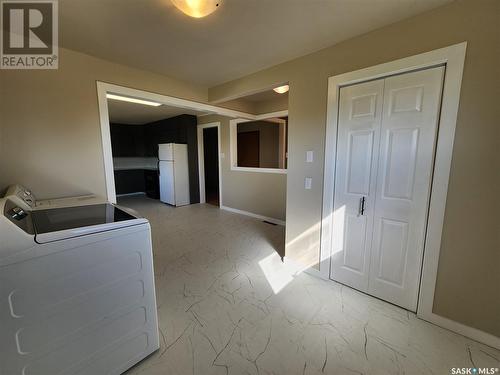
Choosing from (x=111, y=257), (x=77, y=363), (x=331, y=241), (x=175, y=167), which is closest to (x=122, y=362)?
(x=77, y=363)

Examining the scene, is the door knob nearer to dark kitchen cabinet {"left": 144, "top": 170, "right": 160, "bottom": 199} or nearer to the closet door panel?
the closet door panel

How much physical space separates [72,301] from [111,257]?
0.26 m

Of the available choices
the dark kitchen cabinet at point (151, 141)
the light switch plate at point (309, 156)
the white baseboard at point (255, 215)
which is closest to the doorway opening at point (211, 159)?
the dark kitchen cabinet at point (151, 141)

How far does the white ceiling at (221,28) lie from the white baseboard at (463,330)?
236 centimetres

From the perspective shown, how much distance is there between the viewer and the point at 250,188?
4.81 metres

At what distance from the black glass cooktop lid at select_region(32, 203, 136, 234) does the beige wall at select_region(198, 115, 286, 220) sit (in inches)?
123

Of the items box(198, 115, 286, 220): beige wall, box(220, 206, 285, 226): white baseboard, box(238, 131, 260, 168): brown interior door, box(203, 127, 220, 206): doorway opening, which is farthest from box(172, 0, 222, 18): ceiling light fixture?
box(203, 127, 220, 206): doorway opening

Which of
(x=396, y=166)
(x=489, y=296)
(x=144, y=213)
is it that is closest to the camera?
(x=489, y=296)

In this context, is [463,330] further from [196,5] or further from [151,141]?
[151,141]

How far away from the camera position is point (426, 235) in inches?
66.9

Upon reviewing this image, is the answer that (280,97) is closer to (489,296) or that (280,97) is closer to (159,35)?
(159,35)

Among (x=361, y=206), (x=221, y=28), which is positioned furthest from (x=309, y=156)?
(x=221, y=28)

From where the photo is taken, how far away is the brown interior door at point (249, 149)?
6277mm

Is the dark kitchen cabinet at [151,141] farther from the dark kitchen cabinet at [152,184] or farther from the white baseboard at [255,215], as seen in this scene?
the white baseboard at [255,215]
